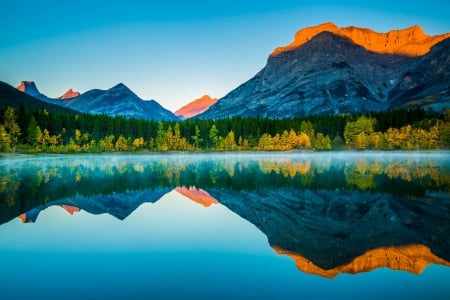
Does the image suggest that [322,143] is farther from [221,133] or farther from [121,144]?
[121,144]

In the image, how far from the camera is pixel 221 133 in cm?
16262

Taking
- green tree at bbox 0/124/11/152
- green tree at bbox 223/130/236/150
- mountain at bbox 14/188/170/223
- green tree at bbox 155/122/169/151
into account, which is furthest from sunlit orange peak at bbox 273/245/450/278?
green tree at bbox 223/130/236/150

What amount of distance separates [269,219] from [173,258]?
797 centimetres

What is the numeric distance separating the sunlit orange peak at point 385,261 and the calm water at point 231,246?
0.12 feet

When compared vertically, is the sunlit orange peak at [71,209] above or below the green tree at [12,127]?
below

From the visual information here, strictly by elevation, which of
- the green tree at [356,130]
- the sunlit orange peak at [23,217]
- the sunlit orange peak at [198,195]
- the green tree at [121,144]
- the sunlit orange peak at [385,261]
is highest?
the green tree at [356,130]

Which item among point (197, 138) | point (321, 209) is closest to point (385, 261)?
point (321, 209)

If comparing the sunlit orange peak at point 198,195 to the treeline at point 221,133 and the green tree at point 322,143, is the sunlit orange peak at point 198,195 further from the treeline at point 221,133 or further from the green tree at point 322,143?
the green tree at point 322,143

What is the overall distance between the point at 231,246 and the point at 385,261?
609 cm

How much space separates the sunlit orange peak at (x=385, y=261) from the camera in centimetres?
1330

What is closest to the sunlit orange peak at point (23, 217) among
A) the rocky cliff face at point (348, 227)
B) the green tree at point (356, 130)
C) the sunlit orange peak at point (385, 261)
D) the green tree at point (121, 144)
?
the rocky cliff face at point (348, 227)

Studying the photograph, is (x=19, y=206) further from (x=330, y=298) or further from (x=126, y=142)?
(x=126, y=142)

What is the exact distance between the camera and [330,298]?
1110cm

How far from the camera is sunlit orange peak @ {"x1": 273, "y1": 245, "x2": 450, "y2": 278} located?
1330 centimetres
